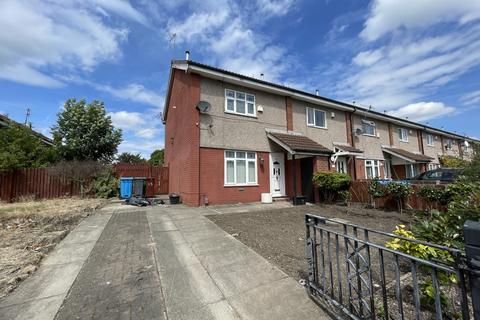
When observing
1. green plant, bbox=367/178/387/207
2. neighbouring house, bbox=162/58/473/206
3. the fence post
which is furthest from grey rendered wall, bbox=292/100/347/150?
the fence post

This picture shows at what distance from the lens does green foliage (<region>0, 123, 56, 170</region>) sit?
12.2m

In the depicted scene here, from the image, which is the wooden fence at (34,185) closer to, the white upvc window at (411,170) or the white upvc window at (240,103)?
the white upvc window at (240,103)

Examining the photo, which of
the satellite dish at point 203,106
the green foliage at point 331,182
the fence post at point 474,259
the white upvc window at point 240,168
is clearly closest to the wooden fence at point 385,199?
the green foliage at point 331,182

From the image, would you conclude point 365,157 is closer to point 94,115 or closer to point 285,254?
point 285,254

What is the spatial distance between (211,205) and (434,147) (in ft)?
96.1

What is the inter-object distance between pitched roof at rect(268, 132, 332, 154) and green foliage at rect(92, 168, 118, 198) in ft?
34.6

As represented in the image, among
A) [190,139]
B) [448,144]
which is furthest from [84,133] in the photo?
[448,144]

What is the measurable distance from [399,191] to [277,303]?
943cm

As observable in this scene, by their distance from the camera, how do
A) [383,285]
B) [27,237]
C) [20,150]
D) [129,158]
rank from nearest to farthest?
[383,285], [27,237], [20,150], [129,158]

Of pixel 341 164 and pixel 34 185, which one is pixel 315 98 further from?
pixel 34 185

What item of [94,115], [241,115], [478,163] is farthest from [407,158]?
[94,115]

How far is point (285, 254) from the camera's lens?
4582mm

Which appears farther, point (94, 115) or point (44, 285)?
point (94, 115)

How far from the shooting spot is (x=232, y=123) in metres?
12.0
